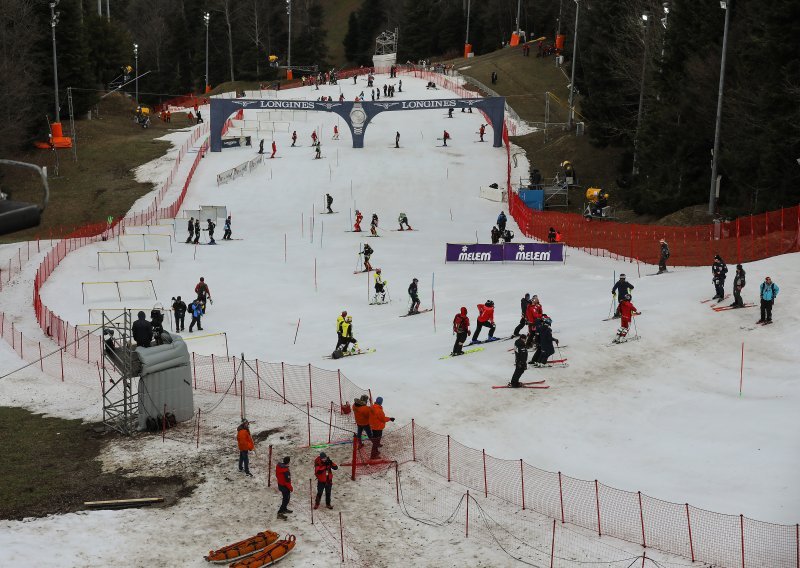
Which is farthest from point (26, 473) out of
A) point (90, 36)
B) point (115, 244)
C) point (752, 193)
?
point (90, 36)

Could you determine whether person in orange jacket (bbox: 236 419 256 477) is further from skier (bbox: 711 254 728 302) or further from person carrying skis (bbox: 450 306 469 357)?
skier (bbox: 711 254 728 302)

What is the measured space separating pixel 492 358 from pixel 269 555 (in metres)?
12.2

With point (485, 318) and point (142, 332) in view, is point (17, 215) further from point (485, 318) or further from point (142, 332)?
point (485, 318)

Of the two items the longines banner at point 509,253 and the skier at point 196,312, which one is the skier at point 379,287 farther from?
the longines banner at point 509,253

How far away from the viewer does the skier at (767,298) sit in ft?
94.8

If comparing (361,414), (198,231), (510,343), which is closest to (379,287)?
(510,343)

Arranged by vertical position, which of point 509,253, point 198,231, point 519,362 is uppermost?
point 198,231

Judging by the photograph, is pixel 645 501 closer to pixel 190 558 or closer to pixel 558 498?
pixel 558 498

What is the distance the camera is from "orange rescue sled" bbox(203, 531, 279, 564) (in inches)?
674

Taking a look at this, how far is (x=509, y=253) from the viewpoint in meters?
43.2

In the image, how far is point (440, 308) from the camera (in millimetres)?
35875

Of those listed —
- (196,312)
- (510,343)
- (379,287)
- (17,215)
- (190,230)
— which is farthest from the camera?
(190,230)

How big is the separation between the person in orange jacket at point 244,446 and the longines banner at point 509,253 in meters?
23.8

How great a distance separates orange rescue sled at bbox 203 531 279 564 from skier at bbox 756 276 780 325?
17.2 m
